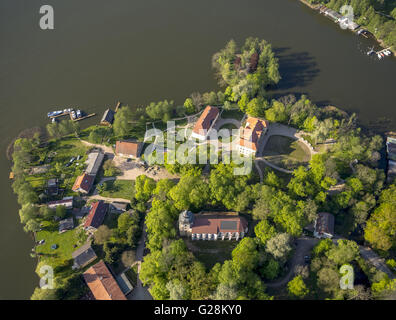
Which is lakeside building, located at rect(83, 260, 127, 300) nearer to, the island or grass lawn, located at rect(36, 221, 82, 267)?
the island

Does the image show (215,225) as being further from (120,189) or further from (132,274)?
(120,189)

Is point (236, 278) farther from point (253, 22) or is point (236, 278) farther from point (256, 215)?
point (253, 22)

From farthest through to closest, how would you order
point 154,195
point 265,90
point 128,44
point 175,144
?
1. point 128,44
2. point 265,90
3. point 175,144
4. point 154,195

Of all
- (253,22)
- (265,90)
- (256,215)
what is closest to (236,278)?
(256,215)

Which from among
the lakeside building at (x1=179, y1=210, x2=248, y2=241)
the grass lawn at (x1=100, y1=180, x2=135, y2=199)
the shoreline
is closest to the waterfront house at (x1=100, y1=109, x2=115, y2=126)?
the grass lawn at (x1=100, y1=180, x2=135, y2=199)

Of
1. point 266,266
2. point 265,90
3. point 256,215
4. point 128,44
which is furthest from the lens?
point 128,44

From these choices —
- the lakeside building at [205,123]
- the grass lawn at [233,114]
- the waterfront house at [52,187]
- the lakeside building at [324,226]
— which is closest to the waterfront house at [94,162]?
the waterfront house at [52,187]
